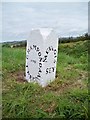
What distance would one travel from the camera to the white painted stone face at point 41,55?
498 cm

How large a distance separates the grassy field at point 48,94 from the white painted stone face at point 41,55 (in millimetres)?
169

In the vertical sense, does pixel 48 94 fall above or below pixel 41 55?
below

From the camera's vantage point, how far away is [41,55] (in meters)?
4.98

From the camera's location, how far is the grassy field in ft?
13.3

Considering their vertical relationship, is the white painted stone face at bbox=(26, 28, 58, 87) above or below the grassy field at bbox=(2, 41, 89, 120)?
above

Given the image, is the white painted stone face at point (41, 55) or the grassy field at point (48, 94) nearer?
the grassy field at point (48, 94)

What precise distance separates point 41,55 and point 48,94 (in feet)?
2.25

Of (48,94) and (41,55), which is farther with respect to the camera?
(41,55)

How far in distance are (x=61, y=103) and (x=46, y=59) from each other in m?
1.00

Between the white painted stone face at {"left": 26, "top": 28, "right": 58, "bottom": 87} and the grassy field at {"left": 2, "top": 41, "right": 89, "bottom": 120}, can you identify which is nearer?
the grassy field at {"left": 2, "top": 41, "right": 89, "bottom": 120}

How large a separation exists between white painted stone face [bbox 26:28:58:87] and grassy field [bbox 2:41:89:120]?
0.55 feet

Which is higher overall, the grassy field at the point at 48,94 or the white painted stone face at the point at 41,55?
the white painted stone face at the point at 41,55

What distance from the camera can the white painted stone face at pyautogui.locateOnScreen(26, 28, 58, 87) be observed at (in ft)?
16.3

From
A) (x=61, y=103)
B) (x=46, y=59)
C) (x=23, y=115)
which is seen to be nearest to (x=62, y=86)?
(x=46, y=59)
